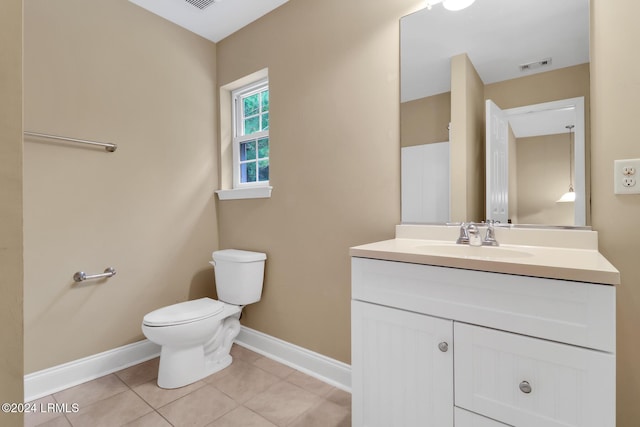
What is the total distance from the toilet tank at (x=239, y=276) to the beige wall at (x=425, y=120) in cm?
126

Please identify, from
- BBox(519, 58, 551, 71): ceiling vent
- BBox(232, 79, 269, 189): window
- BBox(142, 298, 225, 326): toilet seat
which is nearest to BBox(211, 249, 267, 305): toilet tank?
BBox(142, 298, 225, 326): toilet seat

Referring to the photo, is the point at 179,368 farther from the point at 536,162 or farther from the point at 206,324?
the point at 536,162

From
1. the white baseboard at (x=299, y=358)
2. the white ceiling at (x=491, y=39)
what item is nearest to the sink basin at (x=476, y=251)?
the white ceiling at (x=491, y=39)

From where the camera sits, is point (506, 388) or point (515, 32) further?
point (515, 32)

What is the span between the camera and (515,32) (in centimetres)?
134

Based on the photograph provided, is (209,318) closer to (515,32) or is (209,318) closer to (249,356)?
(249,356)

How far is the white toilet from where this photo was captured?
1759 millimetres

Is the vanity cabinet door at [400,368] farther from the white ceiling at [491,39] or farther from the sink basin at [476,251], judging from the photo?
the white ceiling at [491,39]

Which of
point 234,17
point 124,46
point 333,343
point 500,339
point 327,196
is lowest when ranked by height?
point 333,343

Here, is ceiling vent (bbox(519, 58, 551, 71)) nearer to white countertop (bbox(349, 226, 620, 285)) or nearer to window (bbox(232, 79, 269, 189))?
white countertop (bbox(349, 226, 620, 285))

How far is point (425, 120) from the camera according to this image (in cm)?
155

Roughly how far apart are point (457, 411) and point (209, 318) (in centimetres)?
141

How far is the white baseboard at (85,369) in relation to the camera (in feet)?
5.61

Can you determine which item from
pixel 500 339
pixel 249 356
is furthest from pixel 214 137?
pixel 500 339
